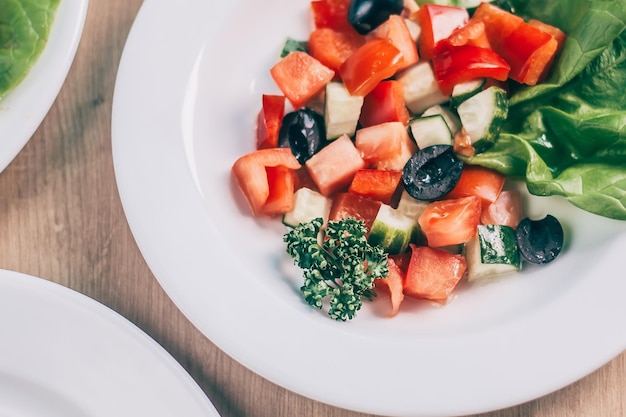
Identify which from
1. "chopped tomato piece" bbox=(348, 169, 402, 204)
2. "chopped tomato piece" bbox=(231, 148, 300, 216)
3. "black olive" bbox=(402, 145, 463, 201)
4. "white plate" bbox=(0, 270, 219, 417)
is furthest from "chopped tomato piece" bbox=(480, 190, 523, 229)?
"white plate" bbox=(0, 270, 219, 417)

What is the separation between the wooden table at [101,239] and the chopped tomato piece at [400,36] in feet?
2.20

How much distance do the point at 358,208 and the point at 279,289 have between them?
0.92 ft

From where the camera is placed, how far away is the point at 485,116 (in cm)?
165

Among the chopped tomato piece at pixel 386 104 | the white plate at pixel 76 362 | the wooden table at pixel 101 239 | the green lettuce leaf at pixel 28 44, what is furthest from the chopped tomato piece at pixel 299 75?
the white plate at pixel 76 362

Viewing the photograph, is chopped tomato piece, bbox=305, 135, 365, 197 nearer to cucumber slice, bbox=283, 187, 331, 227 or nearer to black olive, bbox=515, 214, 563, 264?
cucumber slice, bbox=283, 187, 331, 227

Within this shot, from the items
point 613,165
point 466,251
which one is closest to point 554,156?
point 613,165

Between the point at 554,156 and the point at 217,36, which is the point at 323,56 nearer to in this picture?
the point at 217,36

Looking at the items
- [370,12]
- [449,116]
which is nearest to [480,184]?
[449,116]

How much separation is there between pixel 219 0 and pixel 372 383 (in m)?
0.97

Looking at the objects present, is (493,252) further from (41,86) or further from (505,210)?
(41,86)

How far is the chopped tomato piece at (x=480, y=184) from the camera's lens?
1667 millimetres

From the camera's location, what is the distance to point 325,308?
164 centimetres

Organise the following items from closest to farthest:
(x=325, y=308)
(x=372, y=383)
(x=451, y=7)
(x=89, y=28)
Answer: (x=372, y=383)
(x=325, y=308)
(x=451, y=7)
(x=89, y=28)

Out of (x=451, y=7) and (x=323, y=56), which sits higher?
(x=323, y=56)
